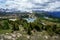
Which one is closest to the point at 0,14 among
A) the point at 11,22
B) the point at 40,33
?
the point at 11,22

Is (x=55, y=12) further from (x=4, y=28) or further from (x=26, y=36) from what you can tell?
(x=4, y=28)

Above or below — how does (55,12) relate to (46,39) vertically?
A: above

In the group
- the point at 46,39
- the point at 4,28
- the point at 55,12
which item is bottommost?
the point at 46,39

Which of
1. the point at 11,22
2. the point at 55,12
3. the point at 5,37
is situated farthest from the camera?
the point at 55,12

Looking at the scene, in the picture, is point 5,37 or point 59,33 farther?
point 59,33

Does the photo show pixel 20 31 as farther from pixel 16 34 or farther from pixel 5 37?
pixel 5 37

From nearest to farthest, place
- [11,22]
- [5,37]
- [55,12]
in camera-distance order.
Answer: [5,37] → [11,22] → [55,12]

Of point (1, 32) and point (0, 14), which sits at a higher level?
point (0, 14)

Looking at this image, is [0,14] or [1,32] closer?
[1,32]

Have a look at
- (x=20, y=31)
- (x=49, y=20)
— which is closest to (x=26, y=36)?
(x=20, y=31)
